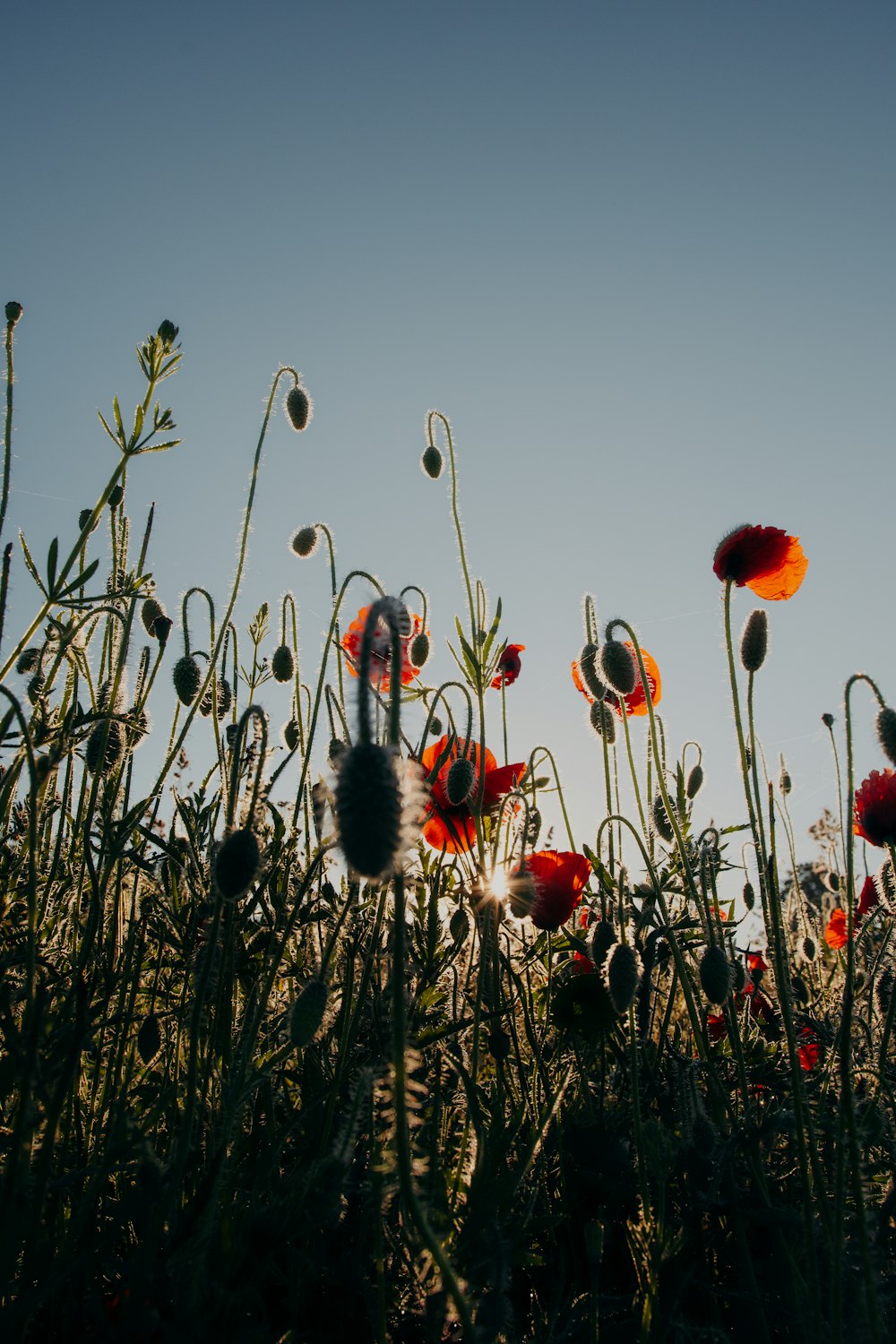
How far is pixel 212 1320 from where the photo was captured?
4.22 feet

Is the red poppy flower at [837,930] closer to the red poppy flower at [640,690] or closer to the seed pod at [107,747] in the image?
the red poppy flower at [640,690]

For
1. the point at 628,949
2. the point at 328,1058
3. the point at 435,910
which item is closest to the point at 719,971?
the point at 628,949

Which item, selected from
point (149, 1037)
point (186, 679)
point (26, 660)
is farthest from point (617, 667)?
point (26, 660)

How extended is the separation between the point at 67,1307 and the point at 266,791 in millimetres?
921

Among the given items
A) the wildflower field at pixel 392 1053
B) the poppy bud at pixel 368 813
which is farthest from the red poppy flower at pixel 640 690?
the poppy bud at pixel 368 813

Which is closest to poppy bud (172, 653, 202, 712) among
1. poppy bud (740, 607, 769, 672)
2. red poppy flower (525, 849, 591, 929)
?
red poppy flower (525, 849, 591, 929)

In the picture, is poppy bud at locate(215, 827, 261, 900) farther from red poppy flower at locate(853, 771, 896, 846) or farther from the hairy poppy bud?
the hairy poppy bud

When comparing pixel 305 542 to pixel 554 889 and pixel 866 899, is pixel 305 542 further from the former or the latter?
pixel 866 899

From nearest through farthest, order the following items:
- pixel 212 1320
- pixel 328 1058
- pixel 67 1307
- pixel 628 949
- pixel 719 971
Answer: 1. pixel 212 1320
2. pixel 67 1307
3. pixel 628 949
4. pixel 719 971
5. pixel 328 1058

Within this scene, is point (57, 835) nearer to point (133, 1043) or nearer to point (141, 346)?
point (133, 1043)

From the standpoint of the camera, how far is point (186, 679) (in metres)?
2.49

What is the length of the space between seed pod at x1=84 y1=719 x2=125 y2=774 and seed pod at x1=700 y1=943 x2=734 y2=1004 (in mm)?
1412

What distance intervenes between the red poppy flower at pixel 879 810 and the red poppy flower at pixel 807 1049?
969 millimetres

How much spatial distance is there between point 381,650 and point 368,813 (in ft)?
4.49
